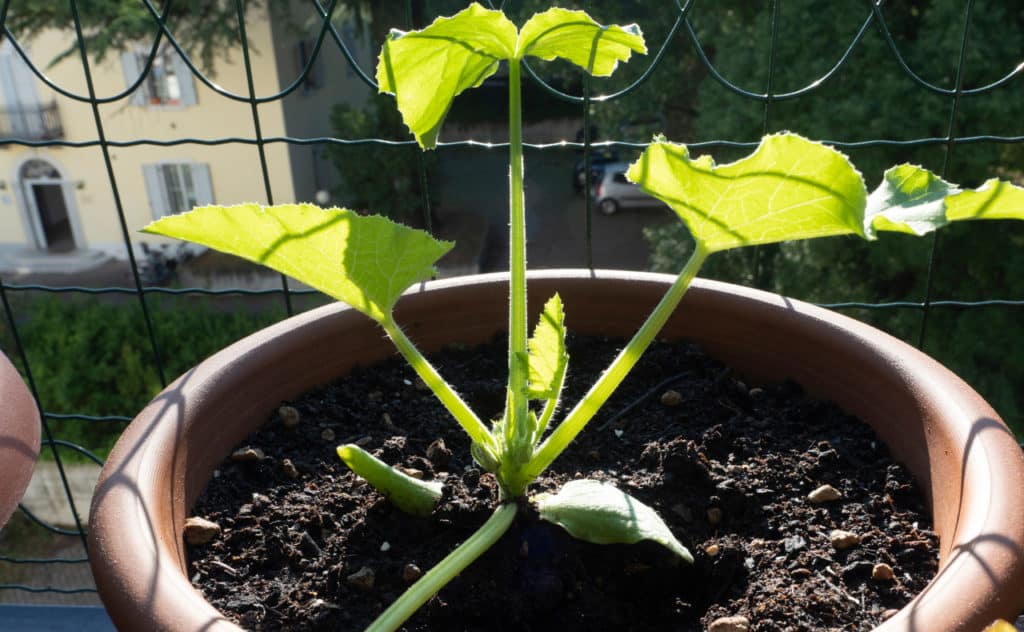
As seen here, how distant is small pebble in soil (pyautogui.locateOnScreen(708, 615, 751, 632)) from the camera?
0.56 m

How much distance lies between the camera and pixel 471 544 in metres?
0.57

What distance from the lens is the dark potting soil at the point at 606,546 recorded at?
23.4 inches

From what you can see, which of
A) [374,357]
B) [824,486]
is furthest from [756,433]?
[374,357]

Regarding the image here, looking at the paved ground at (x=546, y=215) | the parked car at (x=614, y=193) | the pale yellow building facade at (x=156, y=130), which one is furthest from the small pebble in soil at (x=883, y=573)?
the parked car at (x=614, y=193)

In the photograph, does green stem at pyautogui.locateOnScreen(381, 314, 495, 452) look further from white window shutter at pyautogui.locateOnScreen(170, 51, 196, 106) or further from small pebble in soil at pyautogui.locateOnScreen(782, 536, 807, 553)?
white window shutter at pyautogui.locateOnScreen(170, 51, 196, 106)

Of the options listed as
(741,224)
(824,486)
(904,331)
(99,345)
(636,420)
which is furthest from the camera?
(99,345)

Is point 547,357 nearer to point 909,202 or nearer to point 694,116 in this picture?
point 909,202

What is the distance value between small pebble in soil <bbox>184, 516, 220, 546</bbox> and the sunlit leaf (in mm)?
499

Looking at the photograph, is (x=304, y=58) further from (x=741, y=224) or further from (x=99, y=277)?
(x=741, y=224)

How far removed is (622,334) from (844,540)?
34 centimetres

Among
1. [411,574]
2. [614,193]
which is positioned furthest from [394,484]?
[614,193]

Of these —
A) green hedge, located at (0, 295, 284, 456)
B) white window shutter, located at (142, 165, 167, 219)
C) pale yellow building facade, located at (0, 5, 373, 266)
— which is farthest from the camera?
white window shutter, located at (142, 165, 167, 219)

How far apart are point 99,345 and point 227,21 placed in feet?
9.18

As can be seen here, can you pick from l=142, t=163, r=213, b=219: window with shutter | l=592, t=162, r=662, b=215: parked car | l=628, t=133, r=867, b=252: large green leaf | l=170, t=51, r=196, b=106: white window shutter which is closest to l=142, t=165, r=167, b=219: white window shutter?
l=142, t=163, r=213, b=219: window with shutter
